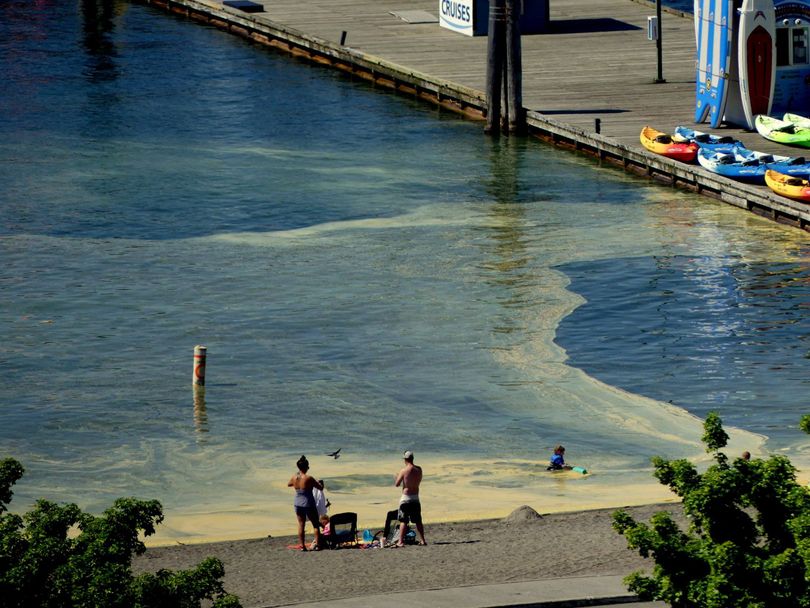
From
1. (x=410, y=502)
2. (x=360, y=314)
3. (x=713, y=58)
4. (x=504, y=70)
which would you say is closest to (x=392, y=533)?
(x=410, y=502)

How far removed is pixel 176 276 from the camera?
139ft

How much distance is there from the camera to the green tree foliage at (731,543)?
609 inches

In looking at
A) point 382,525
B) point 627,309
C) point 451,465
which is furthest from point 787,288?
point 382,525

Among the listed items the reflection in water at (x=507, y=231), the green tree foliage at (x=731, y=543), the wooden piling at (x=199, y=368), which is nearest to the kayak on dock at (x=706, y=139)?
the reflection in water at (x=507, y=231)

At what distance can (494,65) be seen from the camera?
57375 millimetres

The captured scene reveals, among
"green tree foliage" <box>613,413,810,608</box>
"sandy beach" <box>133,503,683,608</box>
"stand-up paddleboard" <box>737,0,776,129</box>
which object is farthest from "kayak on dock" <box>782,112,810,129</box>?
"green tree foliage" <box>613,413,810,608</box>

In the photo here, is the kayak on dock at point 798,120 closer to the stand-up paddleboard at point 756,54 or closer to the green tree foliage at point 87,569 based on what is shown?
the stand-up paddleboard at point 756,54

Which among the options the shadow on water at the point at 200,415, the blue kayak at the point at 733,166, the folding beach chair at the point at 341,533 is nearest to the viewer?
the folding beach chair at the point at 341,533

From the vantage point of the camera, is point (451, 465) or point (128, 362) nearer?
point (451, 465)

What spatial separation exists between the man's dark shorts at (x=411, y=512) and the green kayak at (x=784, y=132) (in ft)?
101

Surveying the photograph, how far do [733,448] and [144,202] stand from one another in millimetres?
25416

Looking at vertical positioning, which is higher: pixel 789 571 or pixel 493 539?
pixel 789 571

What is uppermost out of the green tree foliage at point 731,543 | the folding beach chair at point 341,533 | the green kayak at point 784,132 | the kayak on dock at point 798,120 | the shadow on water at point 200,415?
the kayak on dock at point 798,120

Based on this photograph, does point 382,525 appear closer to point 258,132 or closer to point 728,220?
point 728,220
